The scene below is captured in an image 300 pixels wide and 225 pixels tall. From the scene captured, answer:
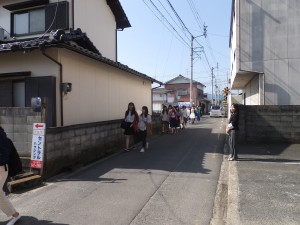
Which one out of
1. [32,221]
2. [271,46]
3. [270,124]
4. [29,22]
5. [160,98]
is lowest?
[32,221]

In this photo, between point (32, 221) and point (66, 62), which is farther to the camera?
point (66, 62)

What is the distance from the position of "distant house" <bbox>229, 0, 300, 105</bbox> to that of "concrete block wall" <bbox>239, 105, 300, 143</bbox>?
1510 millimetres

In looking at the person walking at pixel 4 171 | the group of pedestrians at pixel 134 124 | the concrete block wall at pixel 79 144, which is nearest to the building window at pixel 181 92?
the concrete block wall at pixel 79 144

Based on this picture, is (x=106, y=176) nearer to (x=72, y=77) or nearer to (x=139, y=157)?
(x=139, y=157)

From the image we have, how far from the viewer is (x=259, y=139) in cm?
1276

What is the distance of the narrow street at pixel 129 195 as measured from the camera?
5.08 m

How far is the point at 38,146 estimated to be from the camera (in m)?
7.59

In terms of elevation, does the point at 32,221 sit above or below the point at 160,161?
below

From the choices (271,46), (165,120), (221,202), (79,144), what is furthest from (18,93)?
(271,46)

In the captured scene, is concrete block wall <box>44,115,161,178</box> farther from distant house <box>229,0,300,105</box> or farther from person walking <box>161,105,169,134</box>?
distant house <box>229,0,300,105</box>

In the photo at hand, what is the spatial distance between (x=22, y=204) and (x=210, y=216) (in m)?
3.41

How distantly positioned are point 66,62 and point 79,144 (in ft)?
8.11

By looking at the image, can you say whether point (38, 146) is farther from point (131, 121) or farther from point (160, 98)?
point (160, 98)

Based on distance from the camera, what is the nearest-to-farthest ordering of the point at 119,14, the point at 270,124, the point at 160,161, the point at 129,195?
the point at 129,195 → the point at 160,161 → the point at 270,124 → the point at 119,14
